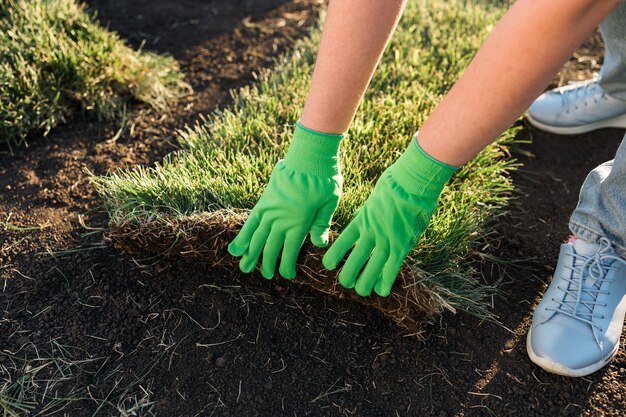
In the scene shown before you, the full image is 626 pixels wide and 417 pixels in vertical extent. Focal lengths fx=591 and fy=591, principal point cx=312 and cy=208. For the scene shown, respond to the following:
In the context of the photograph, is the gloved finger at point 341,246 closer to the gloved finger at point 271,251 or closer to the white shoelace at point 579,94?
the gloved finger at point 271,251

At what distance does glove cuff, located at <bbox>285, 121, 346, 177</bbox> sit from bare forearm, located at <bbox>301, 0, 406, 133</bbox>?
23 millimetres

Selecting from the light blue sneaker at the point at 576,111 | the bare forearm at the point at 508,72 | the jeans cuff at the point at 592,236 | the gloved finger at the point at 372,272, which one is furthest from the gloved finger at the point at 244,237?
the light blue sneaker at the point at 576,111

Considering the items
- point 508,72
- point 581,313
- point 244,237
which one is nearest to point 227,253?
point 244,237

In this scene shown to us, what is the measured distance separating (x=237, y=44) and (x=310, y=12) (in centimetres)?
62

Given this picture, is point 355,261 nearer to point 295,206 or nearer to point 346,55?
point 295,206

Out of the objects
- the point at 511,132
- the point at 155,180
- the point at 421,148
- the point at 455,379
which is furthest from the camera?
the point at 511,132

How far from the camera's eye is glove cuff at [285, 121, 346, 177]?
1.64 m

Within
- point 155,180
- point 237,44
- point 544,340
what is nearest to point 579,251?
point 544,340

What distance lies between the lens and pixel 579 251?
185 cm

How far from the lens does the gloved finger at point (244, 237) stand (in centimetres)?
170

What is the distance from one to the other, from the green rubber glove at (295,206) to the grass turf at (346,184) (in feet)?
0.31

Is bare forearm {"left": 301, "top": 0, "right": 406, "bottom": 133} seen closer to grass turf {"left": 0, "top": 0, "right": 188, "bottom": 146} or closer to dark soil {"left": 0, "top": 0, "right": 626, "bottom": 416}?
dark soil {"left": 0, "top": 0, "right": 626, "bottom": 416}

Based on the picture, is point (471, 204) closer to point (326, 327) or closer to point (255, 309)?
point (326, 327)

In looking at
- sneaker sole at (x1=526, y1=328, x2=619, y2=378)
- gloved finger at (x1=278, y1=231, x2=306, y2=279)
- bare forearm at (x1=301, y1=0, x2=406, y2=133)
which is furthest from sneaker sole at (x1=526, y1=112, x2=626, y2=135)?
gloved finger at (x1=278, y1=231, x2=306, y2=279)
